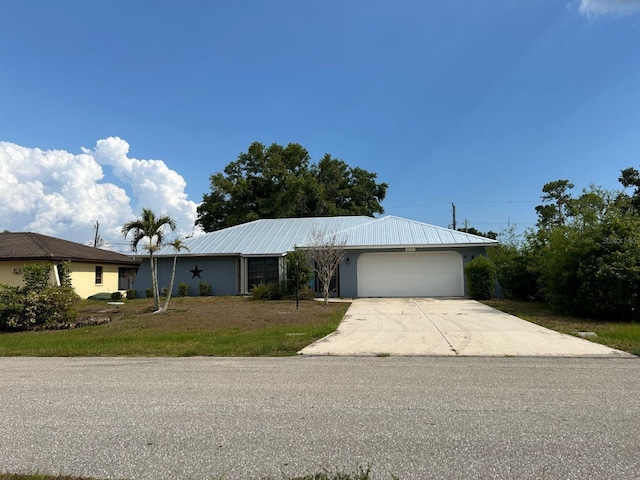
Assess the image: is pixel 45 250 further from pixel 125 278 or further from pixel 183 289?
pixel 183 289

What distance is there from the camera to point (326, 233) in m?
23.0

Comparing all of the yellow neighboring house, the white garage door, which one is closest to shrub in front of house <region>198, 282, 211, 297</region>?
the yellow neighboring house

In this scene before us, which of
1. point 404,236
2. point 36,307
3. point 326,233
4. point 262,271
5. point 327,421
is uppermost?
point 326,233

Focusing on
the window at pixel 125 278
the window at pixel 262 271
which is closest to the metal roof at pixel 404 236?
the window at pixel 262 271

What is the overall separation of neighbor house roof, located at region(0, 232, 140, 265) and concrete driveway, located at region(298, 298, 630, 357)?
16.9 meters

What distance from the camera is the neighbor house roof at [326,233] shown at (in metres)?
20.0

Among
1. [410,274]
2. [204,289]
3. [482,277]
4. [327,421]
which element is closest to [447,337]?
[327,421]

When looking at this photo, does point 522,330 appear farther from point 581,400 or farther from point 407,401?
point 407,401

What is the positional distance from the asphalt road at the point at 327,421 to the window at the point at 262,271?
15.4 meters

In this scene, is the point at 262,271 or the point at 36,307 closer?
the point at 36,307

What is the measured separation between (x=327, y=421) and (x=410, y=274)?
16945mm

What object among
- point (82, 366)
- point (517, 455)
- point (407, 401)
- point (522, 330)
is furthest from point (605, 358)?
point (82, 366)

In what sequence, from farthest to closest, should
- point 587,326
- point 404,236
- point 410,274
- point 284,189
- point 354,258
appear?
point 284,189 < point 404,236 < point 354,258 < point 410,274 < point 587,326

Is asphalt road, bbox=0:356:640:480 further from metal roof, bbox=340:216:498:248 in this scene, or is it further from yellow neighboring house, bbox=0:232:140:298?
yellow neighboring house, bbox=0:232:140:298
